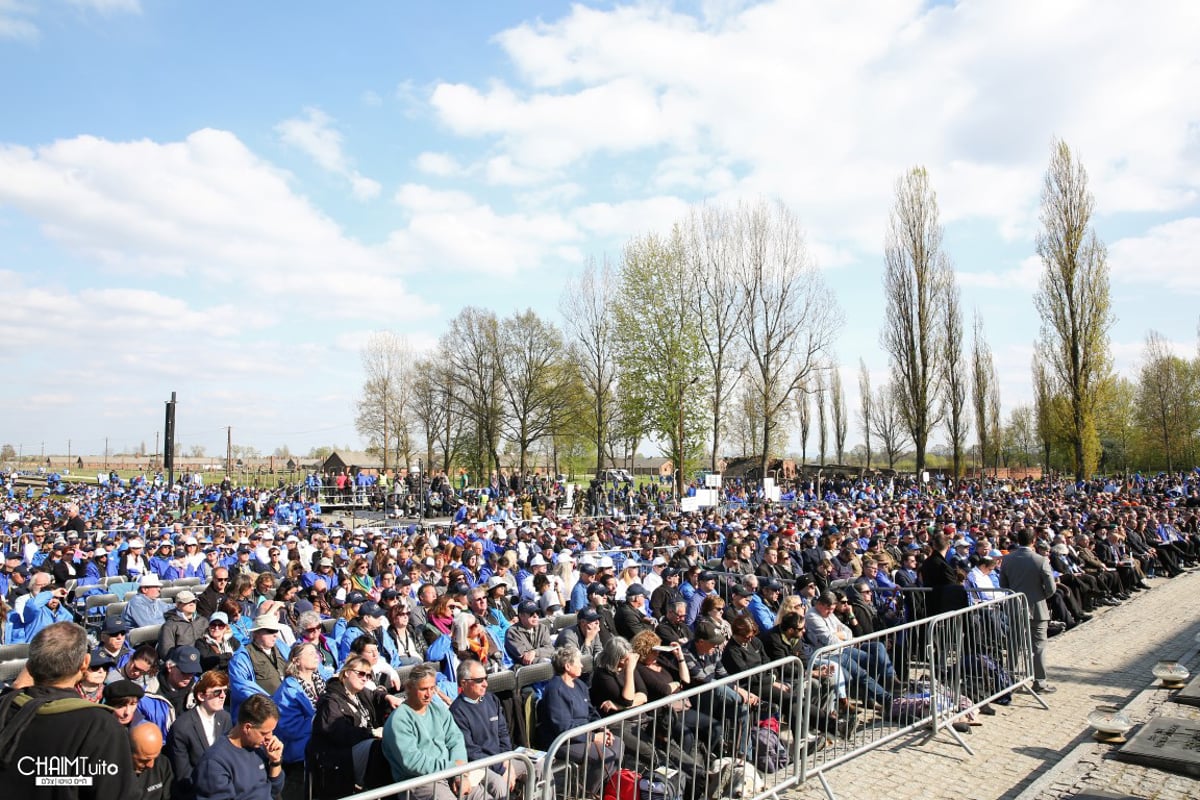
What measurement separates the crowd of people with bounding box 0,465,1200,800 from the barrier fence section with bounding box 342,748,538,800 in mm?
24

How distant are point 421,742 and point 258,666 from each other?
2.54 meters

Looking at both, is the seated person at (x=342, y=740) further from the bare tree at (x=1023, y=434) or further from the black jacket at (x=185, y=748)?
the bare tree at (x=1023, y=434)

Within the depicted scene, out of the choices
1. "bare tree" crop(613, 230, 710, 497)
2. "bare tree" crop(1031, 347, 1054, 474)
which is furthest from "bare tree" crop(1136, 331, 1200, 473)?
"bare tree" crop(613, 230, 710, 497)

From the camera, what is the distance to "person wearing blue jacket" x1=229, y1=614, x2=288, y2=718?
250 inches

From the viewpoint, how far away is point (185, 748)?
4.75 metres

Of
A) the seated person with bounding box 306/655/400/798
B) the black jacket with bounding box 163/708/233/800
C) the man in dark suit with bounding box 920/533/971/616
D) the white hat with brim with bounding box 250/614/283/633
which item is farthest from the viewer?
the man in dark suit with bounding box 920/533/971/616

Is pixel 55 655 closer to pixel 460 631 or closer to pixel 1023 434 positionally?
pixel 460 631

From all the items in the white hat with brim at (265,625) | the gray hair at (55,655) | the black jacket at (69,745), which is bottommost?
the white hat with brim at (265,625)

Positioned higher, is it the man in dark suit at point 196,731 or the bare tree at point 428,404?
the bare tree at point 428,404

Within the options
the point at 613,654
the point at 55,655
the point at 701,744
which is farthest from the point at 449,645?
the point at 55,655

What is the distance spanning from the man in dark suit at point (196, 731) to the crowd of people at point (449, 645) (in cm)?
1

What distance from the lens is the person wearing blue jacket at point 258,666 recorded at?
634 cm

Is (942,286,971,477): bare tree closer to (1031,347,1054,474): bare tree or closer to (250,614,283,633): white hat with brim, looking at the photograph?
(1031,347,1054,474): bare tree

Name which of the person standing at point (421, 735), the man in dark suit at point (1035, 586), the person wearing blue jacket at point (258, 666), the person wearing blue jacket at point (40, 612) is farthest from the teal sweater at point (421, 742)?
the man in dark suit at point (1035, 586)
